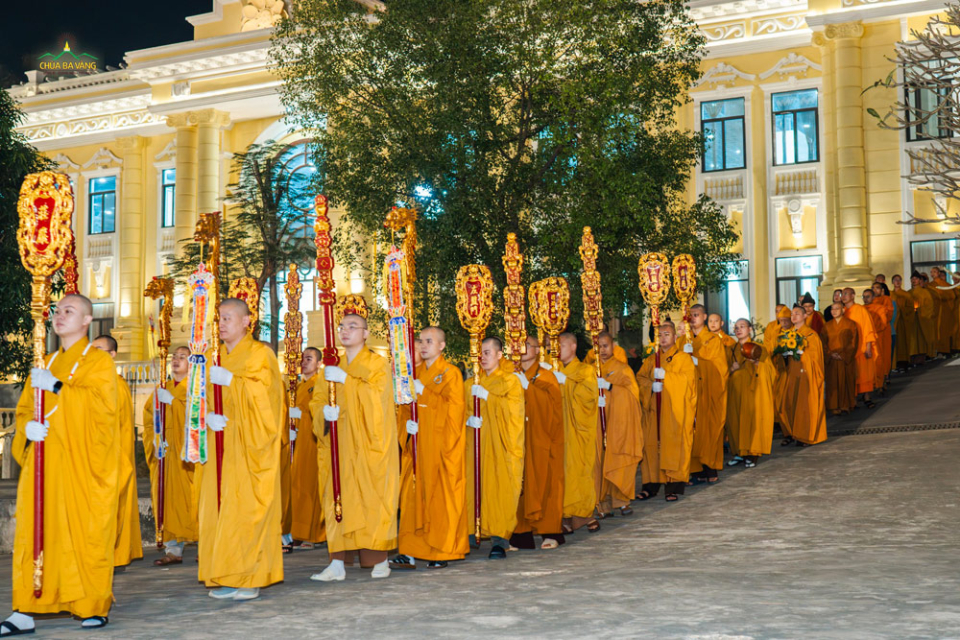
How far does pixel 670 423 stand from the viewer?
38.6ft

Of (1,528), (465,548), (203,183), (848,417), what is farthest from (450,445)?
(203,183)

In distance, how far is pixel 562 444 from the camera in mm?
9508

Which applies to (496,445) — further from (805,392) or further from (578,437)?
(805,392)

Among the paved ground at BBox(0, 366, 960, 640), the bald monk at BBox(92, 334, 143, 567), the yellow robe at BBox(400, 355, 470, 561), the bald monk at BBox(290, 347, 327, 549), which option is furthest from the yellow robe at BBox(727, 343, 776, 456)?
the bald monk at BBox(92, 334, 143, 567)

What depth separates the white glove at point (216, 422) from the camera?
7.04m

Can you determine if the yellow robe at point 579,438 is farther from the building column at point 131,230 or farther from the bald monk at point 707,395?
the building column at point 131,230

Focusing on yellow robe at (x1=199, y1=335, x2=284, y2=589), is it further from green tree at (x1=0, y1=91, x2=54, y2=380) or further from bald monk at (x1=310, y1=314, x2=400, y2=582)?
green tree at (x1=0, y1=91, x2=54, y2=380)

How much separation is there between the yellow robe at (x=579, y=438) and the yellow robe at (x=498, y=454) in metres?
0.98

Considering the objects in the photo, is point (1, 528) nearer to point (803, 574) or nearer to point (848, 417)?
Result: point (803, 574)

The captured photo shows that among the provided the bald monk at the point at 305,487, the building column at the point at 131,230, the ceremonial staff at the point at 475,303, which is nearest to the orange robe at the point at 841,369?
the ceremonial staff at the point at 475,303

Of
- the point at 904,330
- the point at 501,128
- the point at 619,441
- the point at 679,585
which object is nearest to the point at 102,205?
the point at 501,128

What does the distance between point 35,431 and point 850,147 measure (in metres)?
20.1

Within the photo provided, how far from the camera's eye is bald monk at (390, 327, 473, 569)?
814 centimetres

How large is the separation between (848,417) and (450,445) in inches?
350
